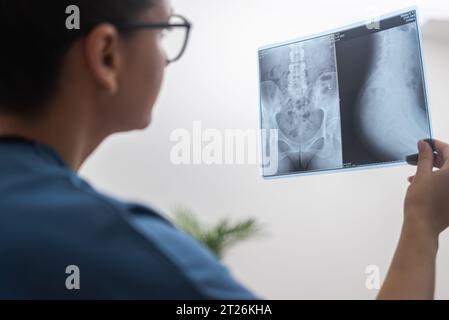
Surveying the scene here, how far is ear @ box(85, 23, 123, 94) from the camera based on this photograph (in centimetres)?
61

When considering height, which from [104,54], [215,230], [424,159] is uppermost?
[104,54]

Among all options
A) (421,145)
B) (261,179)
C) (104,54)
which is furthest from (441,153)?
(104,54)

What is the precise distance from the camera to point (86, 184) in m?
0.54

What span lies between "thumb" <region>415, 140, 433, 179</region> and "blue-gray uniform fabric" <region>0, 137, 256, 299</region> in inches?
21.4

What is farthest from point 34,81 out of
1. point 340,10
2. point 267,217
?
point 340,10

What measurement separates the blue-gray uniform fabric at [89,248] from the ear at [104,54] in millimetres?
160

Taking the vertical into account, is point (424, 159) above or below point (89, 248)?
above

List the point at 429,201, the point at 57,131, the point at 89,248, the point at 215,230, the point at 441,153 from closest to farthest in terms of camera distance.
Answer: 1. the point at 89,248
2. the point at 57,131
3. the point at 429,201
4. the point at 441,153
5. the point at 215,230

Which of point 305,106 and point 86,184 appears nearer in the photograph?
point 86,184

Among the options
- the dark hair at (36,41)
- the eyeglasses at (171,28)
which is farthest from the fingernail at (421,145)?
the dark hair at (36,41)

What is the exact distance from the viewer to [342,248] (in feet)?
3.86

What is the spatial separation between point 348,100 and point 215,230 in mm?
431

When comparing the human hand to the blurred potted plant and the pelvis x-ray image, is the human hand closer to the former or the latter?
the pelvis x-ray image

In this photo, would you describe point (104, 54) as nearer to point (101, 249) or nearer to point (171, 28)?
point (171, 28)
